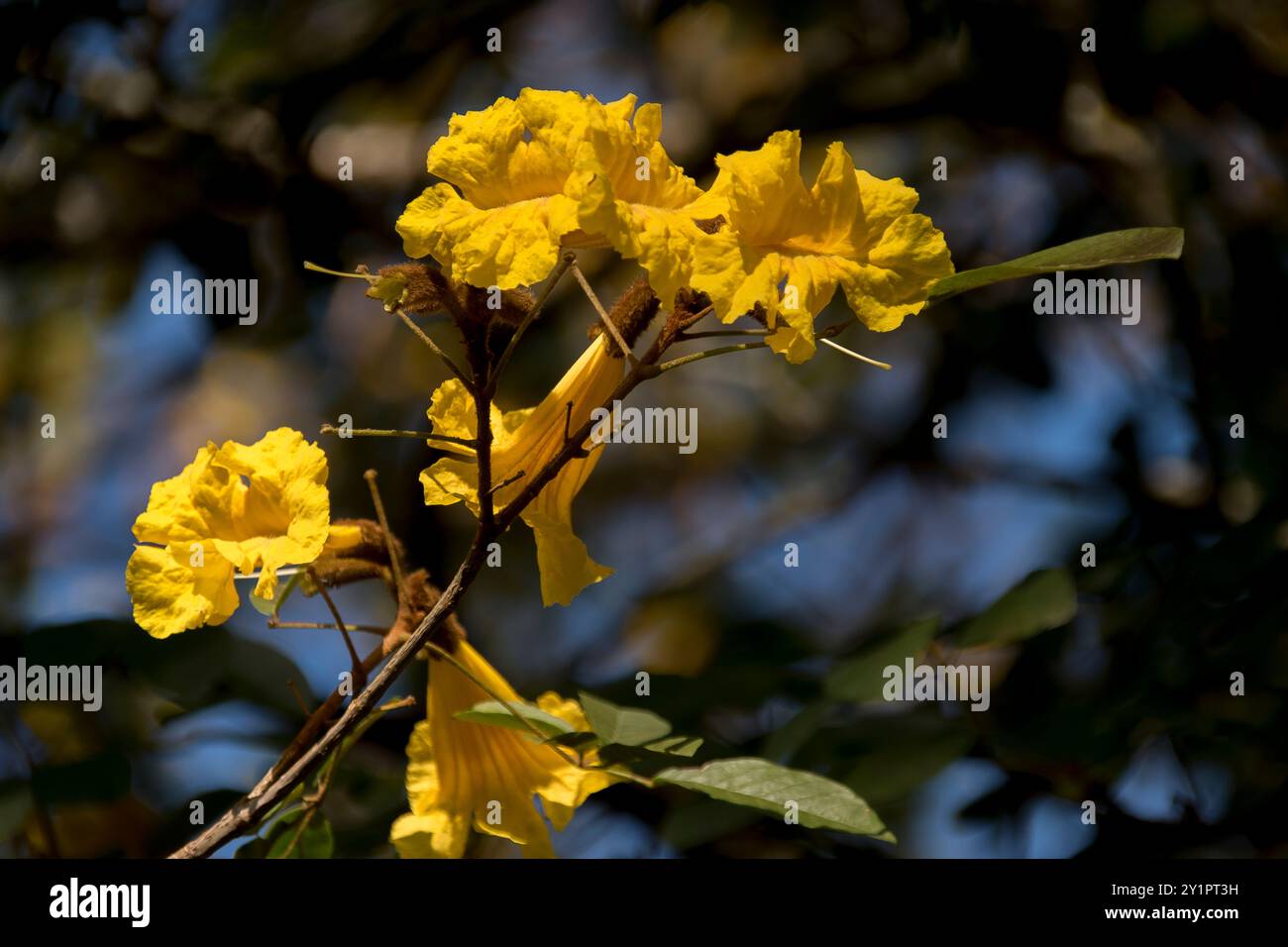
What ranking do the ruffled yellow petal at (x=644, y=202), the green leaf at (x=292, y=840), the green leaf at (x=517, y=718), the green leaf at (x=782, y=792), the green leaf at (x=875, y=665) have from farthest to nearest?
the green leaf at (x=875, y=665), the green leaf at (x=292, y=840), the green leaf at (x=517, y=718), the green leaf at (x=782, y=792), the ruffled yellow petal at (x=644, y=202)

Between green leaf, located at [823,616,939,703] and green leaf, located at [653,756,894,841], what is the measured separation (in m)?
0.47

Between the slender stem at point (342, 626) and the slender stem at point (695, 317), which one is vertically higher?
the slender stem at point (695, 317)

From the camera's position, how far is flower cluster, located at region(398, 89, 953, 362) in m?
0.95

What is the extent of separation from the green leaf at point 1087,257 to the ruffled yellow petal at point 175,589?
0.68 meters

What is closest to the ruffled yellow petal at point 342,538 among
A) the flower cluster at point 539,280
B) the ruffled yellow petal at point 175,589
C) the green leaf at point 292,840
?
the flower cluster at point 539,280

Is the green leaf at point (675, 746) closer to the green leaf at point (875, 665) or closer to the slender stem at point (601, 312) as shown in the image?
the slender stem at point (601, 312)

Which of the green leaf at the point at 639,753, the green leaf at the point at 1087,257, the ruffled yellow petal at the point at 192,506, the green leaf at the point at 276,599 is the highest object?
the green leaf at the point at 1087,257

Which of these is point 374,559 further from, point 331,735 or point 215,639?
point 215,639

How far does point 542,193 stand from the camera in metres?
1.01

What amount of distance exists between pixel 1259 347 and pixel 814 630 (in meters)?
1.39

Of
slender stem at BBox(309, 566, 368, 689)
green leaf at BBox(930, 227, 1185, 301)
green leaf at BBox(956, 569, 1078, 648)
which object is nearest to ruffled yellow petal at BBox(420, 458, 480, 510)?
slender stem at BBox(309, 566, 368, 689)

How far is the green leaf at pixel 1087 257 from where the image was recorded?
0.99 metres

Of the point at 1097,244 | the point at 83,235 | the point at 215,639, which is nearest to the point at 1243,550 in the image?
the point at 1097,244

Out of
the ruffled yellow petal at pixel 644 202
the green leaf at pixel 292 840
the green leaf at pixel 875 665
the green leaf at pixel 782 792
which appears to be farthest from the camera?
the green leaf at pixel 875 665
